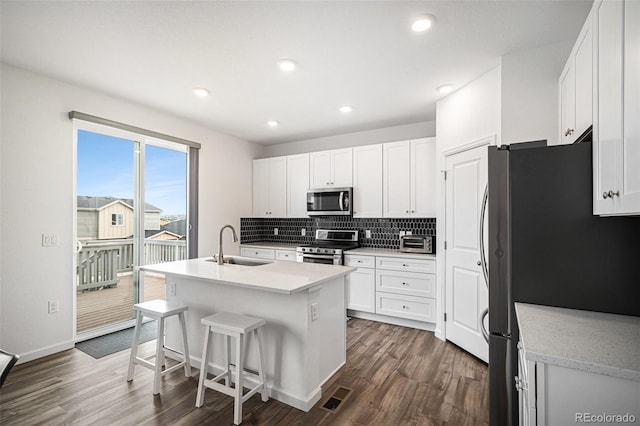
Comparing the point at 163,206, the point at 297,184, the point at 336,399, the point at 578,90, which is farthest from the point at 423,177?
the point at 163,206

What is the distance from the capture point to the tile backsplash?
4.26 metres

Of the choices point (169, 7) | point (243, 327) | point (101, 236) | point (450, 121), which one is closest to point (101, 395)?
point (243, 327)

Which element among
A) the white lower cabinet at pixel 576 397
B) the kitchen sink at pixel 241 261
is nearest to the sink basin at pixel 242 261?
the kitchen sink at pixel 241 261

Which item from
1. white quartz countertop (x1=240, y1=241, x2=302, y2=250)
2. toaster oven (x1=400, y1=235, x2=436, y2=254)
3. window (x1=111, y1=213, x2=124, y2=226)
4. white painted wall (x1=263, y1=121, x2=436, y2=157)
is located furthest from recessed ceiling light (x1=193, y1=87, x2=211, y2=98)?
toaster oven (x1=400, y1=235, x2=436, y2=254)

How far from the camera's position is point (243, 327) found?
2.03m

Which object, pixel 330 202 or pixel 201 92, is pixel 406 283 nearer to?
pixel 330 202

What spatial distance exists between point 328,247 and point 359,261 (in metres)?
0.56

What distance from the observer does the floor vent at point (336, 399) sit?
2.12m

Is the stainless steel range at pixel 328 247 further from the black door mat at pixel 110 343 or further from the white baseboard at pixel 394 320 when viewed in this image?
the black door mat at pixel 110 343

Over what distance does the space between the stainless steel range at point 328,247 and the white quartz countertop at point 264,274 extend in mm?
1370

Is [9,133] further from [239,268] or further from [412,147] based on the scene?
[412,147]

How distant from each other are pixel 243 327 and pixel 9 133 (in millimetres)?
2691

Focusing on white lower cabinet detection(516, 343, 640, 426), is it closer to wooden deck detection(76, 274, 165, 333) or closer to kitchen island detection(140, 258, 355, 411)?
kitchen island detection(140, 258, 355, 411)

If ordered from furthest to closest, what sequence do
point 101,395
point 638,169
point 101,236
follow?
point 101,236
point 101,395
point 638,169
